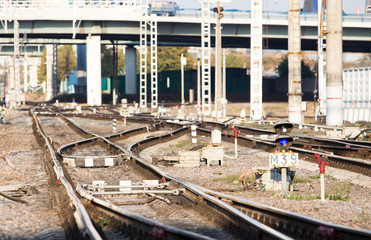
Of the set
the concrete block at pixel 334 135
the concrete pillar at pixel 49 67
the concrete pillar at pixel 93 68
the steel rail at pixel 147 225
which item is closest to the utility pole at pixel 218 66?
the concrete block at pixel 334 135

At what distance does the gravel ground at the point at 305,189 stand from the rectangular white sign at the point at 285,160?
65cm

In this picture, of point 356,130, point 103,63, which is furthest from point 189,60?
point 356,130

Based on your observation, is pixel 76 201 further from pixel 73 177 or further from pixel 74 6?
pixel 74 6

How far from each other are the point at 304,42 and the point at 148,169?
78413 mm

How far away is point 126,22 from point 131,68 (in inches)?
733

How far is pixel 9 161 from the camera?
72.5 feet

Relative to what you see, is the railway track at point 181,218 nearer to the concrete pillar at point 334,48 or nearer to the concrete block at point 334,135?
the concrete block at point 334,135

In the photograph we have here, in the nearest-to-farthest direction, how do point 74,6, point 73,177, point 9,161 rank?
point 73,177 < point 9,161 < point 74,6

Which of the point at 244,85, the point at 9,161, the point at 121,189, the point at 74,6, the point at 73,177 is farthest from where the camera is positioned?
the point at 244,85

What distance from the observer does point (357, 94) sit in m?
55.5

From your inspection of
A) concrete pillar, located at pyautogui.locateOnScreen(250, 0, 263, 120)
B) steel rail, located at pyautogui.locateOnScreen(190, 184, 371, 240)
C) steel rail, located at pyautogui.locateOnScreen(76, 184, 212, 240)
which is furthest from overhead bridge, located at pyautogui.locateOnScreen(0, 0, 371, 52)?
steel rail, located at pyautogui.locateOnScreen(76, 184, 212, 240)

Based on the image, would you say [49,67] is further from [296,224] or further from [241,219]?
[296,224]

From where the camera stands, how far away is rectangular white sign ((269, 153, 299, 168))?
13336 millimetres

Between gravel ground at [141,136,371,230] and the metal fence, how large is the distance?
31.3 meters
